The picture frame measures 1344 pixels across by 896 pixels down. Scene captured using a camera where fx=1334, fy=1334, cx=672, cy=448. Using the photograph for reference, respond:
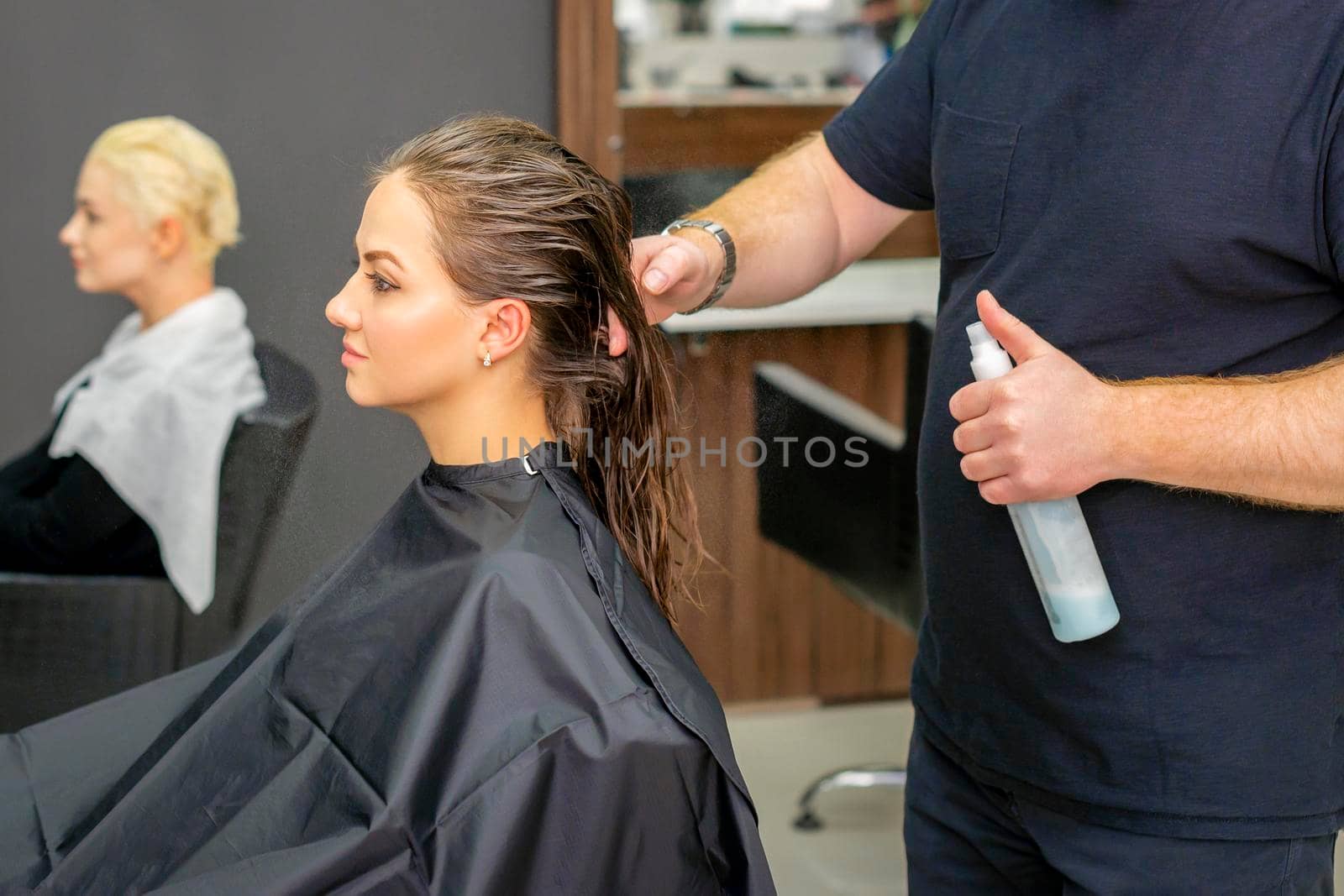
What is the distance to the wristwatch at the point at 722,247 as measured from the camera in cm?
160

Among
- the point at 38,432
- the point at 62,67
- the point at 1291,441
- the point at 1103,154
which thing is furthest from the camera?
the point at 38,432

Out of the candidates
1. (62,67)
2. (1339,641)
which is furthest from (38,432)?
(1339,641)

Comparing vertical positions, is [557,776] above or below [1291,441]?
below

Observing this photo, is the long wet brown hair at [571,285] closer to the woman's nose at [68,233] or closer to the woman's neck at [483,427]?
the woman's neck at [483,427]

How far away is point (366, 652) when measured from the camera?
1420mm

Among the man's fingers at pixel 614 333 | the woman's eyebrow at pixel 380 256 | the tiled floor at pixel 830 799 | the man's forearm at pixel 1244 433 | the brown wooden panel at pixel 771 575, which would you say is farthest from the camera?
the tiled floor at pixel 830 799

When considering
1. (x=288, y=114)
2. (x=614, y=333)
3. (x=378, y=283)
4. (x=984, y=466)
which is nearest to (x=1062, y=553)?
(x=984, y=466)

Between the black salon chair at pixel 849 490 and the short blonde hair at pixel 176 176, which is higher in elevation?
the short blonde hair at pixel 176 176

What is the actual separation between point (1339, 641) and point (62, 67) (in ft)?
5.36

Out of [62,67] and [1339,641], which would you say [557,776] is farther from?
[62,67]

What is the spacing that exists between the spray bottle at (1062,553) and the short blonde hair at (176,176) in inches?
39.3

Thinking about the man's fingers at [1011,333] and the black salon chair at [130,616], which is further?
the black salon chair at [130,616]

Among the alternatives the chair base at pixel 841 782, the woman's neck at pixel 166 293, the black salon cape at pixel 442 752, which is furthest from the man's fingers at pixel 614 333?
the chair base at pixel 841 782

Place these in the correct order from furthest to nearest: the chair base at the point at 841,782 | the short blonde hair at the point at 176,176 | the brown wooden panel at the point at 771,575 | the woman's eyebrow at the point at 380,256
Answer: the chair base at the point at 841,782, the brown wooden panel at the point at 771,575, the short blonde hair at the point at 176,176, the woman's eyebrow at the point at 380,256
